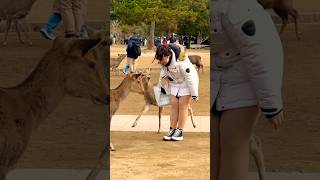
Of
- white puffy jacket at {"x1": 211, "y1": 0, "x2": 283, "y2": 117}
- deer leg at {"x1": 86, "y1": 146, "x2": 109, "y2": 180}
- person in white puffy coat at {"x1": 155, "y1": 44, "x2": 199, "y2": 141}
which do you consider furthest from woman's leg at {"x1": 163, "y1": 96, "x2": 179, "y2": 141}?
white puffy jacket at {"x1": 211, "y1": 0, "x2": 283, "y2": 117}

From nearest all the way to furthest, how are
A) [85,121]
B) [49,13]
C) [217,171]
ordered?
[217,171] < [49,13] < [85,121]

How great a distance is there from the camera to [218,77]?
10.4 feet

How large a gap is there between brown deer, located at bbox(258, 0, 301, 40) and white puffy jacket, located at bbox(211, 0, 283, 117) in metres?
0.27

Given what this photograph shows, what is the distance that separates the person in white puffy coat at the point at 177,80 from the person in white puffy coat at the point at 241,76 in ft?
11.3

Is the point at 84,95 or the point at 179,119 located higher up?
the point at 84,95

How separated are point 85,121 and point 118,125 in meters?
4.31

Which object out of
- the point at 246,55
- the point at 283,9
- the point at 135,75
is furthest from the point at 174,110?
the point at 246,55

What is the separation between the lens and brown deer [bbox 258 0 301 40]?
3.34 meters

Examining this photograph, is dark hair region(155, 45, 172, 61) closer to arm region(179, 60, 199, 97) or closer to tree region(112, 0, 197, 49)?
arm region(179, 60, 199, 97)

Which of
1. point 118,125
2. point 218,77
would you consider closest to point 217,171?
point 218,77

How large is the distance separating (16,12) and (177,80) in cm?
345

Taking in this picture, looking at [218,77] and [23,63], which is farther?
[23,63]

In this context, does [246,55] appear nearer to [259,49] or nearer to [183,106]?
[259,49]

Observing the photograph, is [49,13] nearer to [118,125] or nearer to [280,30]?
[280,30]
